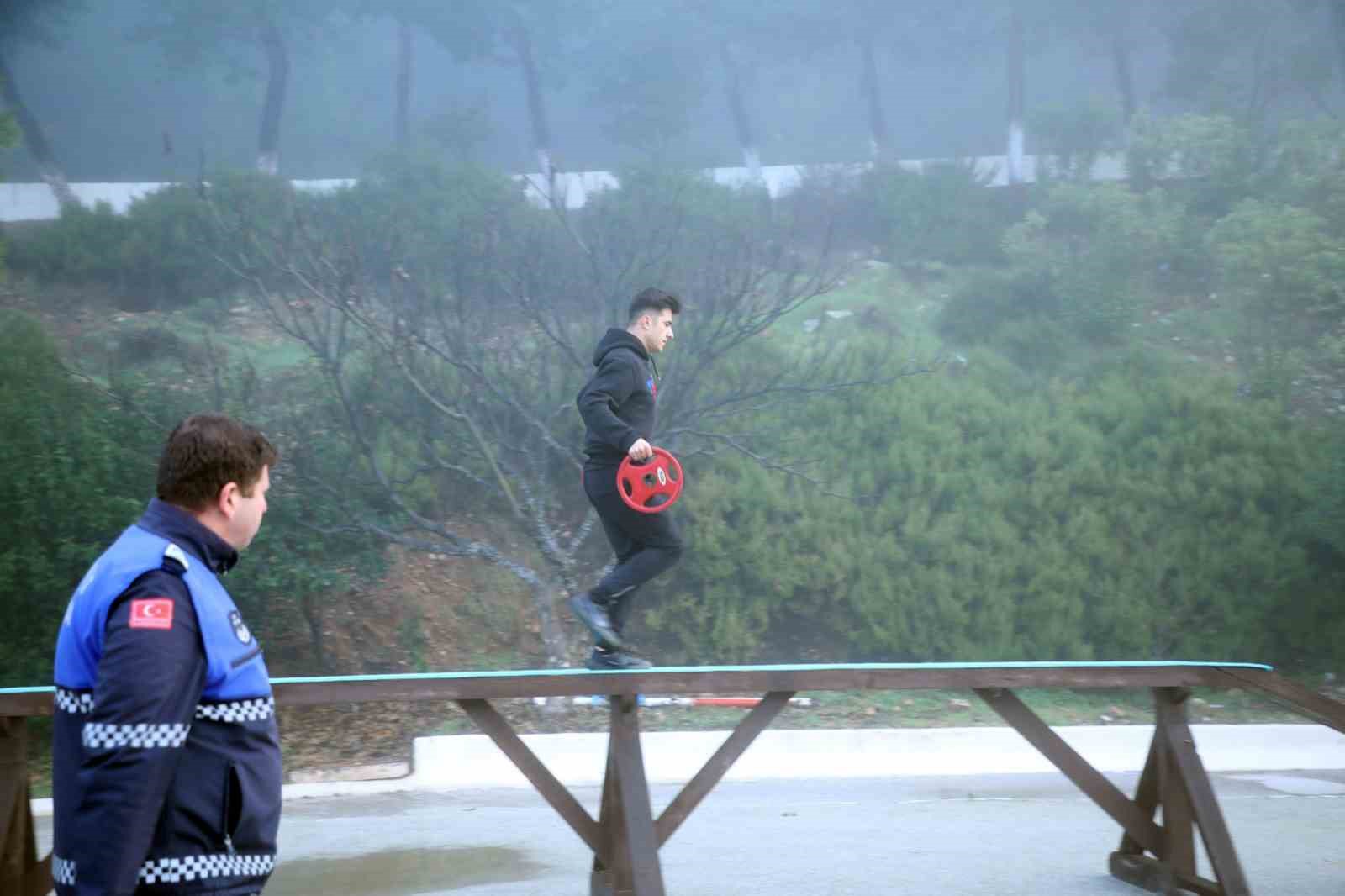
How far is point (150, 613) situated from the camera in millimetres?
2254

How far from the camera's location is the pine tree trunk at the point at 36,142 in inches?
633

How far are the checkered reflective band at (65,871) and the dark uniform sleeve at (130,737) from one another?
10 cm

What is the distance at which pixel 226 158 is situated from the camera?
1709 centimetres

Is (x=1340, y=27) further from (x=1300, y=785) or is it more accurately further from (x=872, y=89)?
(x=1300, y=785)

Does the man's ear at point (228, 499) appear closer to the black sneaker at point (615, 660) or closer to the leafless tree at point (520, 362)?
the black sneaker at point (615, 660)

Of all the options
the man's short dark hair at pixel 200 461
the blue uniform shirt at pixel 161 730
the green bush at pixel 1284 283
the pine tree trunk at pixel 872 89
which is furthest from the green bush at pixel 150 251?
the blue uniform shirt at pixel 161 730

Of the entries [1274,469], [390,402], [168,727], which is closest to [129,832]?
[168,727]

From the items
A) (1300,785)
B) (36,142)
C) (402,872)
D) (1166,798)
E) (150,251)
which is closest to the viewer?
(1166,798)

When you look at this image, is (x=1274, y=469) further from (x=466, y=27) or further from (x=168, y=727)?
(x=466, y=27)

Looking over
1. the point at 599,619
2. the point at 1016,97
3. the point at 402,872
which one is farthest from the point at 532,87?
the point at 402,872

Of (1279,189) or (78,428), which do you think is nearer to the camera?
(78,428)

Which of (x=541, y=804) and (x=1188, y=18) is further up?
(x=1188, y=18)

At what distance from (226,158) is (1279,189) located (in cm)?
1489

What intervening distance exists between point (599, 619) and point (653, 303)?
1.43 metres
